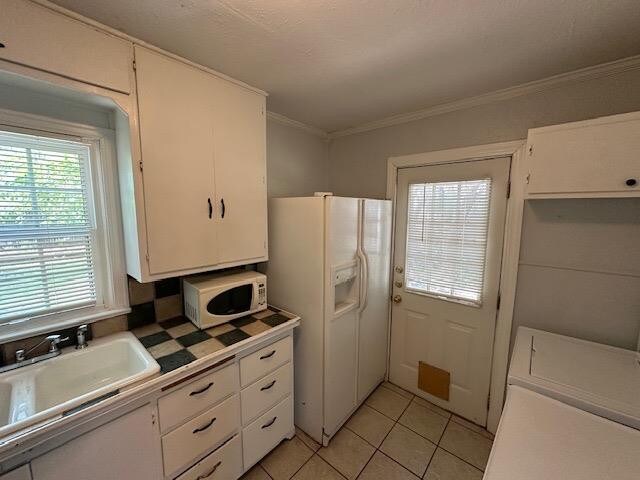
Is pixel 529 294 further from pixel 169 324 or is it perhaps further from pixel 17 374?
pixel 17 374

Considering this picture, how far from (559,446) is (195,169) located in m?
1.93

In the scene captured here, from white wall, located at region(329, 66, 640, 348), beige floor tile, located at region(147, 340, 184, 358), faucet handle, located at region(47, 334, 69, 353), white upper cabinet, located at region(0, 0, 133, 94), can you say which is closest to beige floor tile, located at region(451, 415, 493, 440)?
white wall, located at region(329, 66, 640, 348)

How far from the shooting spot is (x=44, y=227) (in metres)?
1.30

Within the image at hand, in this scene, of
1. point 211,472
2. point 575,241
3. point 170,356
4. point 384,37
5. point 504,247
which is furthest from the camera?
point 504,247

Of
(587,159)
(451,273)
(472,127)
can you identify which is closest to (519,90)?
(472,127)

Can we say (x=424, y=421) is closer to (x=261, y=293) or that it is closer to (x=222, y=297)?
(x=261, y=293)

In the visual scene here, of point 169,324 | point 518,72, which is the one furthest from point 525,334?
point 169,324

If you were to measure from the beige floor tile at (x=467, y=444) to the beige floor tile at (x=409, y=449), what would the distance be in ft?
0.44

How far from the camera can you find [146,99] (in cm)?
122

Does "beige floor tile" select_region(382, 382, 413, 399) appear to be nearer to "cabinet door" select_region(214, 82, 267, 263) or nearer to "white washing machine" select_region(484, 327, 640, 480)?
"white washing machine" select_region(484, 327, 640, 480)

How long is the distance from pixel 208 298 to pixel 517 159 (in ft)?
6.97

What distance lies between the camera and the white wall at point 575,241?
1.40m

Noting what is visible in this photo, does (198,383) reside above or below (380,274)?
below

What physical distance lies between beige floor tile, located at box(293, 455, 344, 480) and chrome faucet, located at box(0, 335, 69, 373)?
4.94ft
